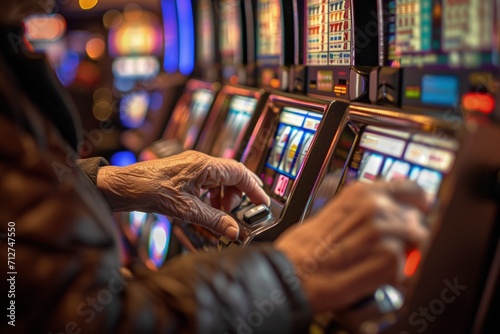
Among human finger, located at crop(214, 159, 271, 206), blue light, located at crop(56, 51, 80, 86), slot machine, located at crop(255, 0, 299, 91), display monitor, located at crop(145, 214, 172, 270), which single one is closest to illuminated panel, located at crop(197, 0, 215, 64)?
slot machine, located at crop(255, 0, 299, 91)

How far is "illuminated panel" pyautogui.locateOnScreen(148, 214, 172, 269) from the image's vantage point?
3.70 meters

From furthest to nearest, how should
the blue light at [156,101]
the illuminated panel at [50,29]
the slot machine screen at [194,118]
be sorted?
the illuminated panel at [50,29]
the blue light at [156,101]
the slot machine screen at [194,118]

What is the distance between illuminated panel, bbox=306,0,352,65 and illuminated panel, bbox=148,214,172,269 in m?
1.34

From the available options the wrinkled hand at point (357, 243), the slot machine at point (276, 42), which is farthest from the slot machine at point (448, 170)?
the slot machine at point (276, 42)

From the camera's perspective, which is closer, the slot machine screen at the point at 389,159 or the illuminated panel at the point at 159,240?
the slot machine screen at the point at 389,159

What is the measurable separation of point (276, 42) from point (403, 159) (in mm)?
1638

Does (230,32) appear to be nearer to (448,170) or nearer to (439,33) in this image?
(439,33)

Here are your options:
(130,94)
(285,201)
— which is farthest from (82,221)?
(130,94)

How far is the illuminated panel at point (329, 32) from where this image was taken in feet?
7.99

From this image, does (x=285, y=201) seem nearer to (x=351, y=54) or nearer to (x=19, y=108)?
(x=351, y=54)

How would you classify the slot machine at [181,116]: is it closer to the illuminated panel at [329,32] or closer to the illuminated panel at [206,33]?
the illuminated panel at [206,33]

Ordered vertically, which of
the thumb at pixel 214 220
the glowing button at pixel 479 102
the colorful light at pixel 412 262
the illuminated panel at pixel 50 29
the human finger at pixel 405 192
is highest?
the illuminated panel at pixel 50 29

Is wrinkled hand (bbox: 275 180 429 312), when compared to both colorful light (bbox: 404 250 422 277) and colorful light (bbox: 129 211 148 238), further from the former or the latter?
colorful light (bbox: 129 211 148 238)

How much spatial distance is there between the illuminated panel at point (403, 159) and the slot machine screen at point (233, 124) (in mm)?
1253
